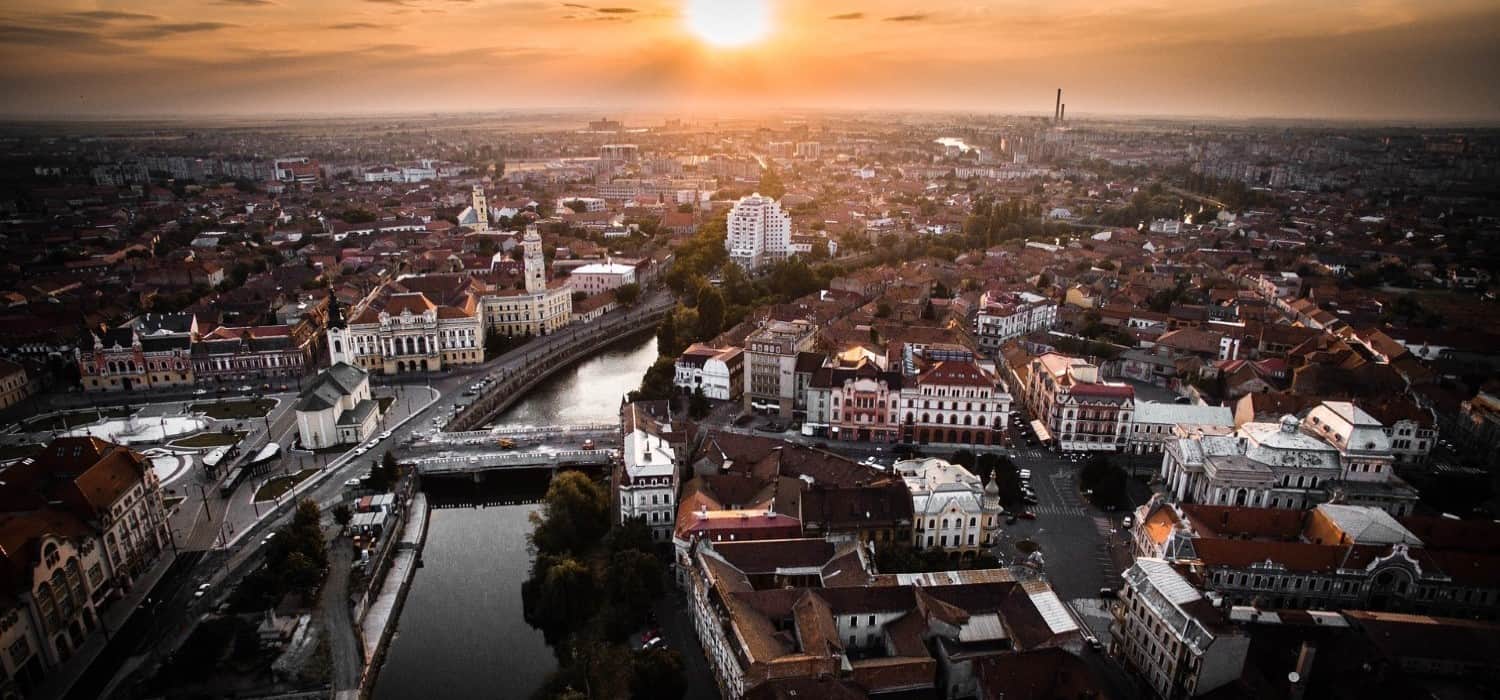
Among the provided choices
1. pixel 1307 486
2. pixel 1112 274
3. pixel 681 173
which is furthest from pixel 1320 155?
pixel 1307 486

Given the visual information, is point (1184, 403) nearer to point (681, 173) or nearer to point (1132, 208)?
point (1132, 208)

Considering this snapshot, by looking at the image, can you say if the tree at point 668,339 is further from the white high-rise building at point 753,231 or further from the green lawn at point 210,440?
the white high-rise building at point 753,231

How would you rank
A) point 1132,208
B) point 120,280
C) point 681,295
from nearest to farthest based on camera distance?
1. point 120,280
2. point 681,295
3. point 1132,208

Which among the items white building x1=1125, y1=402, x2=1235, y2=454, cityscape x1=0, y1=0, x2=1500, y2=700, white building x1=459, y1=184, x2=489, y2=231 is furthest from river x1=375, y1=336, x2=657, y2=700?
white building x1=459, y1=184, x2=489, y2=231

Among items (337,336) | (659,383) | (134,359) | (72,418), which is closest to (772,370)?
(659,383)

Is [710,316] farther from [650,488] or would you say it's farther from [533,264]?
[650,488]

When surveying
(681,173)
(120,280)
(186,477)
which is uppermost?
(681,173)
